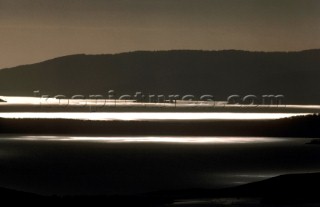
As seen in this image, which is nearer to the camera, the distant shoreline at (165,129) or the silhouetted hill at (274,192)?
the silhouetted hill at (274,192)

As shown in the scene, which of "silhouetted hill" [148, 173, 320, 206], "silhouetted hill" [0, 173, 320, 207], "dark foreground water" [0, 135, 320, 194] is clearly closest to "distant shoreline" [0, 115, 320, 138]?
"dark foreground water" [0, 135, 320, 194]

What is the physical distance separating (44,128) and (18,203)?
10936cm

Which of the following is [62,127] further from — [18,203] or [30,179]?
[18,203]

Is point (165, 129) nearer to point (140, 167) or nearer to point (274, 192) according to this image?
point (140, 167)

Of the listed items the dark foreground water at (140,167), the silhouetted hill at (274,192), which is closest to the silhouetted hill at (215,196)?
the silhouetted hill at (274,192)

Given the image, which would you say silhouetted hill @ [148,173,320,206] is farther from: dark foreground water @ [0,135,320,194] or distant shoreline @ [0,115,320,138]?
distant shoreline @ [0,115,320,138]

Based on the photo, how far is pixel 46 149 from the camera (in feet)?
250

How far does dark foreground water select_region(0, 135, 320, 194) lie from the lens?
41.6 meters

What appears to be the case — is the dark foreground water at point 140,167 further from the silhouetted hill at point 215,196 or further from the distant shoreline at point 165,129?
the distant shoreline at point 165,129

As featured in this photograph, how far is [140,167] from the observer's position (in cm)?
5497

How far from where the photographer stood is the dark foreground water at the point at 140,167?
41625mm

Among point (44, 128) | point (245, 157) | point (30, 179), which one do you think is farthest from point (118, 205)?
point (44, 128)

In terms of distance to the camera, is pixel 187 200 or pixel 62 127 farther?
pixel 62 127

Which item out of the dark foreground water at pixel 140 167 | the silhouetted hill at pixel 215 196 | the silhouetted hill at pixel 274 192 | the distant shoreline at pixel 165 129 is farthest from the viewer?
the distant shoreline at pixel 165 129
